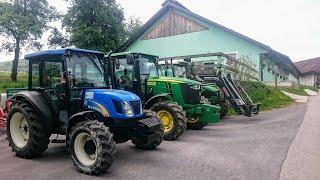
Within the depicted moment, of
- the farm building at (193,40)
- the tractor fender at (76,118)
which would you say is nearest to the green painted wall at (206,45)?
the farm building at (193,40)

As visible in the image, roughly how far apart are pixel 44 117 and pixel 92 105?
3.81 feet

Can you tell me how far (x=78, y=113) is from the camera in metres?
7.12

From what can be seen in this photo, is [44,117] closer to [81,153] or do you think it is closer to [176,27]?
[81,153]

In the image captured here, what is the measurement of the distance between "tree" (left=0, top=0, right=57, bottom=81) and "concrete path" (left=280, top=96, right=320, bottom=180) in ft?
A: 70.7

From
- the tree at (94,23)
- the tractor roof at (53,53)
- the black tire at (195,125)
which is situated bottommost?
the black tire at (195,125)

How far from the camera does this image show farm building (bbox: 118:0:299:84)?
890 inches

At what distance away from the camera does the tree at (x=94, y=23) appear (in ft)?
84.4

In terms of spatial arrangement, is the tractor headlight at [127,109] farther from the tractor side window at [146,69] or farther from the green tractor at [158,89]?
the tractor side window at [146,69]

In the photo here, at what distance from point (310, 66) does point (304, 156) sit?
A: 175ft

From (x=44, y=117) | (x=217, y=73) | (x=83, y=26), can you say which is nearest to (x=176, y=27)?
(x=83, y=26)

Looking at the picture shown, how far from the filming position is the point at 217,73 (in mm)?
14586

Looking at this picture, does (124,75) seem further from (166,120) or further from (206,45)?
(206,45)

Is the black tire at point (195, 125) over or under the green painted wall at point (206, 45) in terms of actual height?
under

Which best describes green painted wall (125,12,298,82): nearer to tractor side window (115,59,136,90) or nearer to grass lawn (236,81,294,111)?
grass lawn (236,81,294,111)
